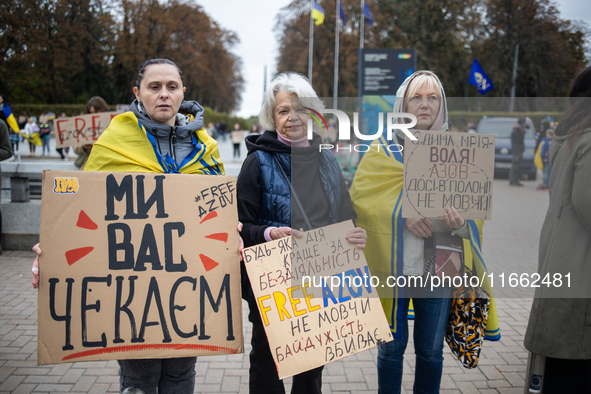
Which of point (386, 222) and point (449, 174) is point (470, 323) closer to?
point (386, 222)

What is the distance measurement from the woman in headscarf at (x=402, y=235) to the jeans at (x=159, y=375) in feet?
3.52

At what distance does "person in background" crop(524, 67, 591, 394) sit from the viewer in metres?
2.00

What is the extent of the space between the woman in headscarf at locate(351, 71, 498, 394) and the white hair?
42 cm

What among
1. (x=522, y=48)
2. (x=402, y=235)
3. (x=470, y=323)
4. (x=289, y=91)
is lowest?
(x=470, y=323)

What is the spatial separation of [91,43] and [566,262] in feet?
133

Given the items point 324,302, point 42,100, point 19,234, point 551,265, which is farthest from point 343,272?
point 42,100

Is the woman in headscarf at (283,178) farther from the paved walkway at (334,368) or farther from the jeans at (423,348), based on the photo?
the paved walkway at (334,368)

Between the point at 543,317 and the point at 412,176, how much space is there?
1010 mm

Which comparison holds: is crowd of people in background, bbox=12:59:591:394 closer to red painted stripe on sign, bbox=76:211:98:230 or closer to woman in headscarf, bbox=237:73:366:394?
woman in headscarf, bbox=237:73:366:394

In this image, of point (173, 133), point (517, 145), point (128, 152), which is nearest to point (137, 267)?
point (128, 152)

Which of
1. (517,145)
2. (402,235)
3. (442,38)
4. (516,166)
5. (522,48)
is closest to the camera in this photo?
(402,235)

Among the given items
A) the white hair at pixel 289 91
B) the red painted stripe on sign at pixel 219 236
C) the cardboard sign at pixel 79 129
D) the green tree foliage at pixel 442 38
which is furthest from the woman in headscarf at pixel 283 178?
the green tree foliage at pixel 442 38

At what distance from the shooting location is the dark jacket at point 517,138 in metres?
3.19

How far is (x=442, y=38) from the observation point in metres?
28.0
